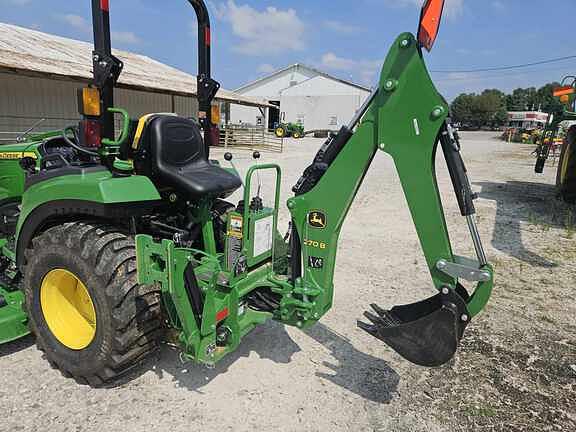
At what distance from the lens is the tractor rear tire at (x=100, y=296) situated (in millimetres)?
2348

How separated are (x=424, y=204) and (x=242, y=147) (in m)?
20.8

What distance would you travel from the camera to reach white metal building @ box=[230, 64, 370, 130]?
41.1m

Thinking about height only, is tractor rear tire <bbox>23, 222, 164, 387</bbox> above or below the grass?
above

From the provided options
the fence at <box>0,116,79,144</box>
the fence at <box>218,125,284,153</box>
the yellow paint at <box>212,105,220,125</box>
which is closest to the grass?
the yellow paint at <box>212,105,220,125</box>

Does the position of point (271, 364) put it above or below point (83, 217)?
below

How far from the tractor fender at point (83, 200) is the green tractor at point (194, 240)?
0.01 metres

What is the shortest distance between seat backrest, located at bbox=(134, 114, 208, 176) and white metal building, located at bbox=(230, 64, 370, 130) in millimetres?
38142

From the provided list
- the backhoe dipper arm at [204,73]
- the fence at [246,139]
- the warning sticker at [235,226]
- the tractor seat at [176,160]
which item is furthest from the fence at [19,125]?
the warning sticker at [235,226]

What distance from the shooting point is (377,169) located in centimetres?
1407

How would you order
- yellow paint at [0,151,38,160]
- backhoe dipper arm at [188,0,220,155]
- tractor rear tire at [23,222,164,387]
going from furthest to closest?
1. yellow paint at [0,151,38,160]
2. backhoe dipper arm at [188,0,220,155]
3. tractor rear tire at [23,222,164,387]

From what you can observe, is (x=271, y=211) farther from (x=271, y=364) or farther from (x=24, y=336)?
(x=24, y=336)

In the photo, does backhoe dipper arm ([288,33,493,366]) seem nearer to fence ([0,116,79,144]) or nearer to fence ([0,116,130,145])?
fence ([0,116,130,145])

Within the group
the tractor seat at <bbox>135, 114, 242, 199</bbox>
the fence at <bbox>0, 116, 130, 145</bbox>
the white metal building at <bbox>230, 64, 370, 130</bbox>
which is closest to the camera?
the tractor seat at <bbox>135, 114, 242, 199</bbox>

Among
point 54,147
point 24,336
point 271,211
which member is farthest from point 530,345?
point 54,147
